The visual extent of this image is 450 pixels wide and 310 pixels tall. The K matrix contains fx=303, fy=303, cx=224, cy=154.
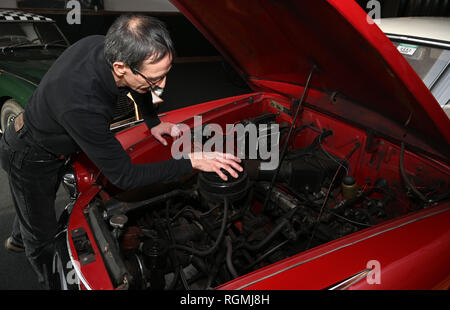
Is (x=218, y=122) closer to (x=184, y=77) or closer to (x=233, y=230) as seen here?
(x=233, y=230)

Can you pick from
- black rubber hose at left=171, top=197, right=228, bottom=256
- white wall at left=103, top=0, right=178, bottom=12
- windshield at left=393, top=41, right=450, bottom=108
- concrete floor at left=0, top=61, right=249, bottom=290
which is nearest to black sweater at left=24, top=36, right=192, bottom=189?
black rubber hose at left=171, top=197, right=228, bottom=256

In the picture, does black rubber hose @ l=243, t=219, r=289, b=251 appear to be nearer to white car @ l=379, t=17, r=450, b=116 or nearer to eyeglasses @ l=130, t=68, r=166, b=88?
eyeglasses @ l=130, t=68, r=166, b=88

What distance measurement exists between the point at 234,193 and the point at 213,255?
0.91ft

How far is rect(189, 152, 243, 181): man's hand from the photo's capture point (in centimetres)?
125

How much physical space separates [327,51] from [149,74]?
2.49ft

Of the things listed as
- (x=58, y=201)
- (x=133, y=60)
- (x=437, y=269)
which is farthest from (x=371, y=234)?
(x=58, y=201)

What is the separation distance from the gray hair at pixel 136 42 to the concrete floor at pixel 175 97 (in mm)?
1616

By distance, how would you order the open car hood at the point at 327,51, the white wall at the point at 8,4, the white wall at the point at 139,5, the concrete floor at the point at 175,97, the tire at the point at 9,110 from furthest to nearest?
the white wall at the point at 139,5 < the white wall at the point at 8,4 < the tire at the point at 9,110 < the concrete floor at the point at 175,97 < the open car hood at the point at 327,51

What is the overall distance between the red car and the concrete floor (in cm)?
90

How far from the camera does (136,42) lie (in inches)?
40.1

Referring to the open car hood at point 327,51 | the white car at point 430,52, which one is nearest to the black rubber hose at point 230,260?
the open car hood at point 327,51

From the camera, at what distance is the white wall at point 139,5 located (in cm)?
662

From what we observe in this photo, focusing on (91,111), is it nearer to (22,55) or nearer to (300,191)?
(300,191)

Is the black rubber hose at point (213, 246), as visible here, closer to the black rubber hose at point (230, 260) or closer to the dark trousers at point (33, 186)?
the black rubber hose at point (230, 260)
